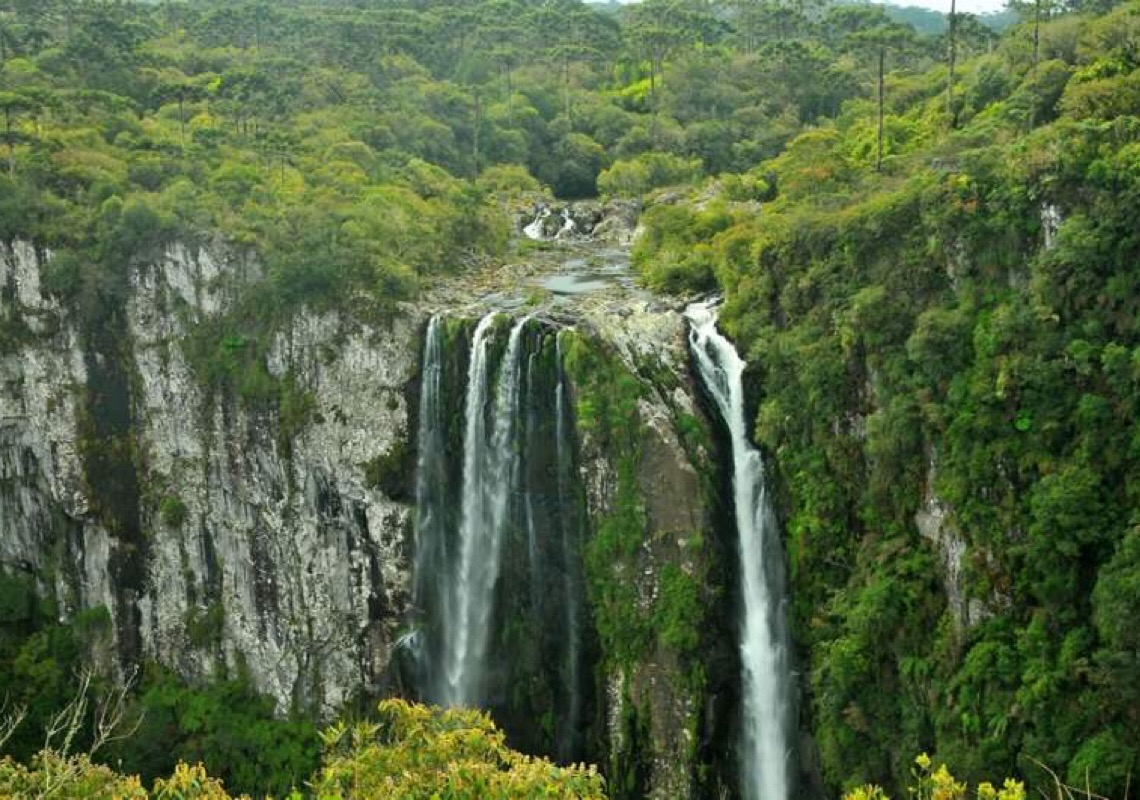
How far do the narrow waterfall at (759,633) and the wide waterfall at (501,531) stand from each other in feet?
10.6

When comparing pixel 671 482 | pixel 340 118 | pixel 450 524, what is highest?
pixel 340 118

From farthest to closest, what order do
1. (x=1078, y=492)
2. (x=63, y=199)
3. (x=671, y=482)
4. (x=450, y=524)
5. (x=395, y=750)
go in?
(x=63, y=199) < (x=450, y=524) < (x=671, y=482) < (x=1078, y=492) < (x=395, y=750)

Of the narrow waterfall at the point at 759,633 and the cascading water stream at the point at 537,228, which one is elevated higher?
the cascading water stream at the point at 537,228

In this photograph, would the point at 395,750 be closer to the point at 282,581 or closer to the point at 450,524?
the point at 450,524

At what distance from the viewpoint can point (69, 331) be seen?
89.0 feet

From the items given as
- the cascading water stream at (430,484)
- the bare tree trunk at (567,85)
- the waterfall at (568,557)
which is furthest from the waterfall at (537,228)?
A: the waterfall at (568,557)

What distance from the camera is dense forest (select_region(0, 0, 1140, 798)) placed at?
17094mm

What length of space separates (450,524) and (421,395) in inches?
110

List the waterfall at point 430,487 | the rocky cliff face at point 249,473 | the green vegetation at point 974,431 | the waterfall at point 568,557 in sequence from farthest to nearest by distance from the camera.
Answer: the waterfall at point 430,487 → the waterfall at point 568,557 → the rocky cliff face at point 249,473 → the green vegetation at point 974,431

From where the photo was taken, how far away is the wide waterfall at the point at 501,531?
22.9m

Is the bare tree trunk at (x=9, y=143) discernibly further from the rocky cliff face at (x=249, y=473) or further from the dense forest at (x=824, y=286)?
the rocky cliff face at (x=249, y=473)

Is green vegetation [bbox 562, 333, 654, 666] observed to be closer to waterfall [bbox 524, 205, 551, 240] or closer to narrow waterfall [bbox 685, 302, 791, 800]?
narrow waterfall [bbox 685, 302, 791, 800]

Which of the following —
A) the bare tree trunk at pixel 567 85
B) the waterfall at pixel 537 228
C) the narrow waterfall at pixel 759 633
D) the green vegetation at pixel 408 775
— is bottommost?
the narrow waterfall at pixel 759 633

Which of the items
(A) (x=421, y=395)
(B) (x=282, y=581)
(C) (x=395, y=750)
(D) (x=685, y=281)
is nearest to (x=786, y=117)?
(D) (x=685, y=281)
